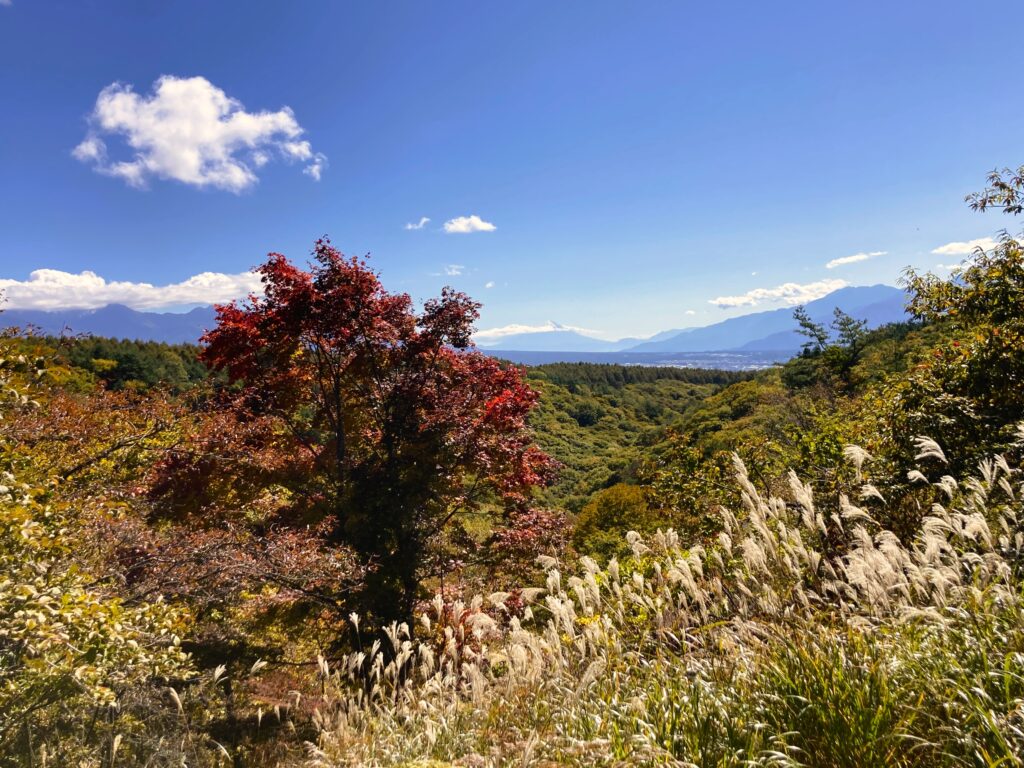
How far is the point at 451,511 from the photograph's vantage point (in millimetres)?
9828

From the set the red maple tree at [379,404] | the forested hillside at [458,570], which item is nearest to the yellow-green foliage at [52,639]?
the forested hillside at [458,570]

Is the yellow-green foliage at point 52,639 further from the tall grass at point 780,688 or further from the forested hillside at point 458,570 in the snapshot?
the tall grass at point 780,688

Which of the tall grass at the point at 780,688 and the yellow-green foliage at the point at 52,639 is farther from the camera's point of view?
the yellow-green foliage at the point at 52,639

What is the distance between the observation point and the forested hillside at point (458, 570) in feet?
9.19

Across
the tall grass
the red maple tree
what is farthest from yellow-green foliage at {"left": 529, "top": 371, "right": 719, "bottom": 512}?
the tall grass

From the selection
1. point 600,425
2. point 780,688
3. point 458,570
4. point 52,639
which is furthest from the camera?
point 600,425

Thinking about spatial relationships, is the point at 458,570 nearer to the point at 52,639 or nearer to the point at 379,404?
the point at 379,404

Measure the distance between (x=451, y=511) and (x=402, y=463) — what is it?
1.47 meters

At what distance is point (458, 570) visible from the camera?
31.1 feet

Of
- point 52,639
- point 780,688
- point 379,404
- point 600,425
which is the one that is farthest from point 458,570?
point 600,425

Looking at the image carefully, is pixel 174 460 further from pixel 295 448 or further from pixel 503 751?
pixel 503 751

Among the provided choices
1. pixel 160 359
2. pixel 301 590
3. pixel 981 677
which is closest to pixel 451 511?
pixel 301 590

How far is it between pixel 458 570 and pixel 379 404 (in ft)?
11.9

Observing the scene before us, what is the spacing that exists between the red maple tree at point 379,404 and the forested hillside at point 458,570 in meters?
0.06
